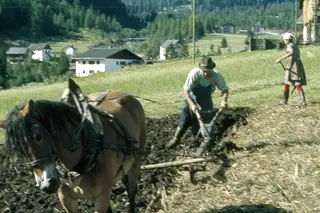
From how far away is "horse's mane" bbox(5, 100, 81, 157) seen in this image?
230 inches

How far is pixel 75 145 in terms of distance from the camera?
6473 millimetres

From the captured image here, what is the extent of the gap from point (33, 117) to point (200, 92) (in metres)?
5.45

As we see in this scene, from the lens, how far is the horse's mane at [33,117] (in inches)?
230

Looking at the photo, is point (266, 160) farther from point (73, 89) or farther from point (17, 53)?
point (17, 53)

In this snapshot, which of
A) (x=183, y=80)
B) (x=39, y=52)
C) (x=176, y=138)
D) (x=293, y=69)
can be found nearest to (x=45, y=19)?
(x=39, y=52)

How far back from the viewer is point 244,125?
13.2 meters

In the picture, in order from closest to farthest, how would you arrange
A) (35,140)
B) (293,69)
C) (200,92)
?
1. (35,140)
2. (200,92)
3. (293,69)

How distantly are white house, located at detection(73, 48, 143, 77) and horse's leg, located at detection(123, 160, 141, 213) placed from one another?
73028 millimetres

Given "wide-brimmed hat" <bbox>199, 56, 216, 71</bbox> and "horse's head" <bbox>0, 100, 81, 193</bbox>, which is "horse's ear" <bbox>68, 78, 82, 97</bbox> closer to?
"horse's head" <bbox>0, 100, 81, 193</bbox>

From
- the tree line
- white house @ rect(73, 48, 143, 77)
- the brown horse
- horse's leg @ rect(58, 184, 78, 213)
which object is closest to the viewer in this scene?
the brown horse

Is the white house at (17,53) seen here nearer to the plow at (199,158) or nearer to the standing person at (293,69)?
the standing person at (293,69)

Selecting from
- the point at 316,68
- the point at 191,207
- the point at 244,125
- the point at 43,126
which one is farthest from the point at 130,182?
the point at 316,68

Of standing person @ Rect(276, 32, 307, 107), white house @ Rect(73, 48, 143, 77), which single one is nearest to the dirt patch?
standing person @ Rect(276, 32, 307, 107)

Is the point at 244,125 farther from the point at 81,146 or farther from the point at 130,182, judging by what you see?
the point at 81,146
